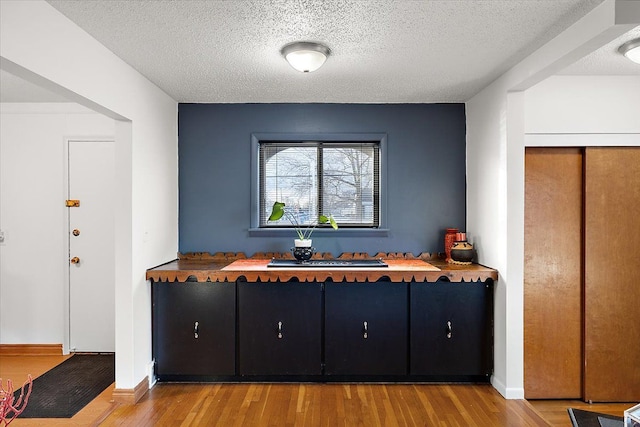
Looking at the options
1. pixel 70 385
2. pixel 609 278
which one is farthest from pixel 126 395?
pixel 609 278

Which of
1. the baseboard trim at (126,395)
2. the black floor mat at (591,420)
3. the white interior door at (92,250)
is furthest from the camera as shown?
the white interior door at (92,250)

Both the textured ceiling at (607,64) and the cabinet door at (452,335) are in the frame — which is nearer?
the textured ceiling at (607,64)

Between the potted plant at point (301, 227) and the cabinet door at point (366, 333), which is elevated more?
the potted plant at point (301, 227)

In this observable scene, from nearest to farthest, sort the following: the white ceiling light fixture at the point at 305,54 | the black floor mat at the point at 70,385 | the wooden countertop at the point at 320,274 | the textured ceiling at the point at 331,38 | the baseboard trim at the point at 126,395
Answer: the textured ceiling at the point at 331,38 < the white ceiling light fixture at the point at 305,54 < the black floor mat at the point at 70,385 < the baseboard trim at the point at 126,395 < the wooden countertop at the point at 320,274

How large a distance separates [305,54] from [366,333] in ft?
7.30

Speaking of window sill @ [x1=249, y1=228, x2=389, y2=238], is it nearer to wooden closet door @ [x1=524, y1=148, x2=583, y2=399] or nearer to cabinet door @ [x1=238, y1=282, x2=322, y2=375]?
cabinet door @ [x1=238, y1=282, x2=322, y2=375]

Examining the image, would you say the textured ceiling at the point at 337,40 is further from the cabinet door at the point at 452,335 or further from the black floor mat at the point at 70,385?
the black floor mat at the point at 70,385

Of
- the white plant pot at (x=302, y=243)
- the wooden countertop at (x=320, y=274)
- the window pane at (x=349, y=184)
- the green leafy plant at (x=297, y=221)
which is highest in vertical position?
the window pane at (x=349, y=184)

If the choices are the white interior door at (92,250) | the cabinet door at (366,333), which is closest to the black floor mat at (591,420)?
the cabinet door at (366,333)

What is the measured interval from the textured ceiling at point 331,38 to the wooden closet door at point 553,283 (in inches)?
41.7

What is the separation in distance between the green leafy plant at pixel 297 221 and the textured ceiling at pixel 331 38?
3.57 ft

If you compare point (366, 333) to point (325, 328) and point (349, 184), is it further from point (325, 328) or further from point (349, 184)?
point (349, 184)

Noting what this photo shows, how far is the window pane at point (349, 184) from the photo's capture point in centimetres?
423

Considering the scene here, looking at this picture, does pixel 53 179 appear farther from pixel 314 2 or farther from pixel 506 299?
pixel 506 299
